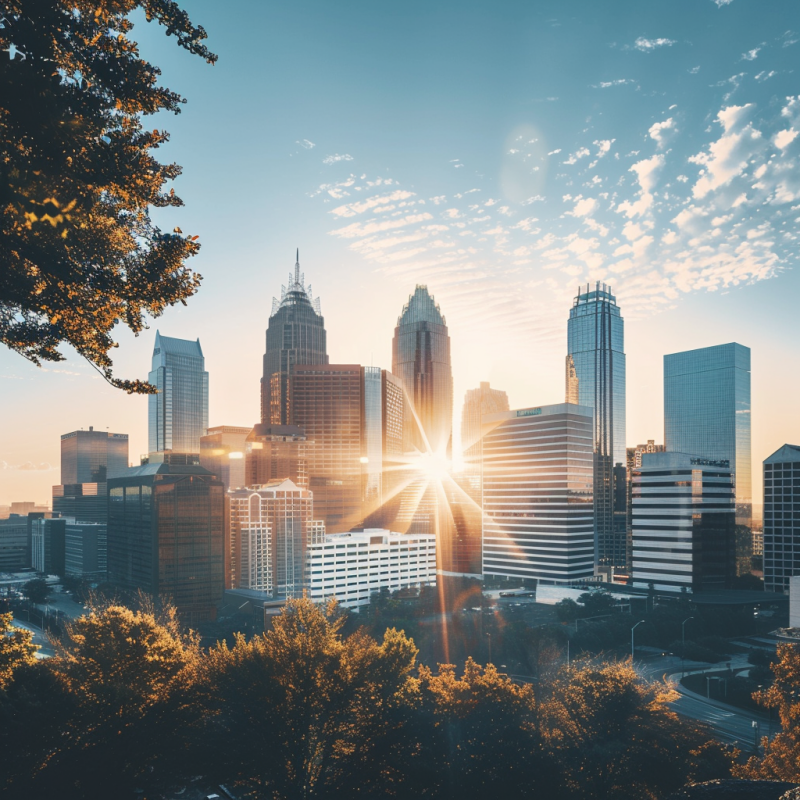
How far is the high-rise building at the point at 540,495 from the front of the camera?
132375mm

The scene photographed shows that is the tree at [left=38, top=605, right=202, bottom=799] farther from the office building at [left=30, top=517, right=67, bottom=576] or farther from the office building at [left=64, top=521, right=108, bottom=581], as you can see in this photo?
the office building at [left=30, top=517, right=67, bottom=576]

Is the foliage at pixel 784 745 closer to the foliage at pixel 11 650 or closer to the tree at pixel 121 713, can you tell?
the tree at pixel 121 713

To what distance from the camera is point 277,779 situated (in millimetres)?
22516

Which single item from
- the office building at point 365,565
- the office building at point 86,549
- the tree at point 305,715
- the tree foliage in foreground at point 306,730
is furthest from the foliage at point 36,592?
the tree at point 305,715

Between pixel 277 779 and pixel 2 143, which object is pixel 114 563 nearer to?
pixel 277 779

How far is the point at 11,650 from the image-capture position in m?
28.5

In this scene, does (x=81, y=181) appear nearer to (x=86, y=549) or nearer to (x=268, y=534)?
(x=268, y=534)

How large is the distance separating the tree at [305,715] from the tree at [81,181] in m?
14.5

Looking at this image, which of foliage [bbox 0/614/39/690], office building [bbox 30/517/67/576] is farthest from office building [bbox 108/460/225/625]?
office building [bbox 30/517/67/576]

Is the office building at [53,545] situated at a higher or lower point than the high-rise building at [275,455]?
lower

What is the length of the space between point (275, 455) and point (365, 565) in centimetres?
7079

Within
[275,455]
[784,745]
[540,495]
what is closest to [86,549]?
[275,455]

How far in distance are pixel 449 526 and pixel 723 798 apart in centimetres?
16507

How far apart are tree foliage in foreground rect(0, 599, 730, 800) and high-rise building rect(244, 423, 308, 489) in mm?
157321
